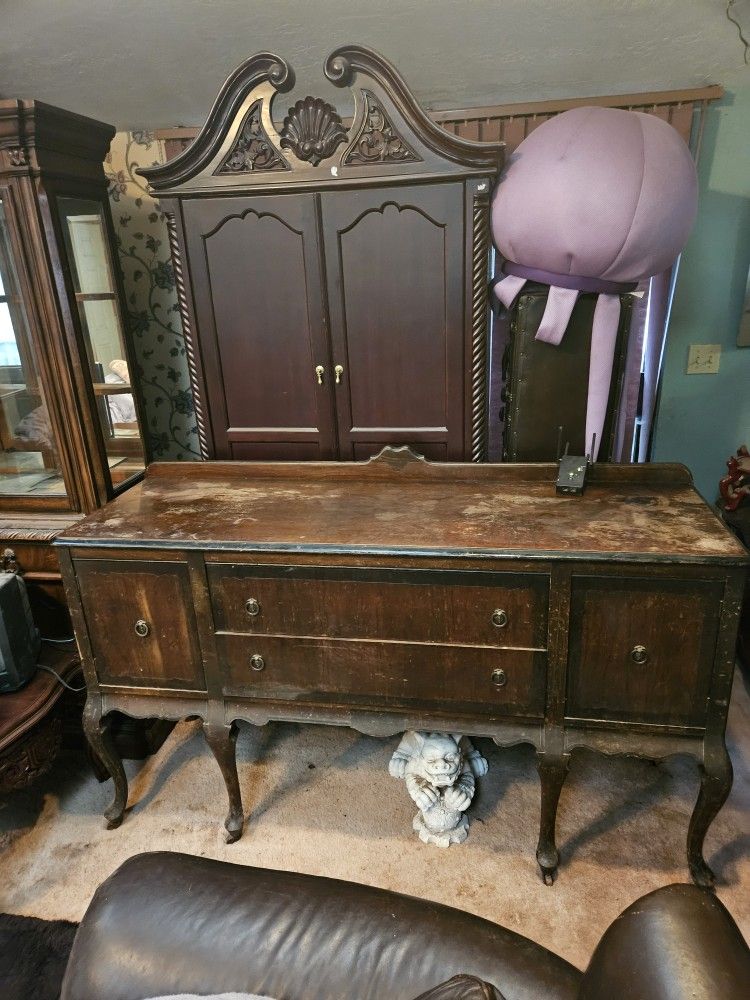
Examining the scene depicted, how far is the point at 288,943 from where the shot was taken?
0.93m

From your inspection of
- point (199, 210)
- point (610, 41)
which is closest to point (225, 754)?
point (199, 210)

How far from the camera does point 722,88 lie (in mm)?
1863

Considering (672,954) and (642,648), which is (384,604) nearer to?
(642,648)

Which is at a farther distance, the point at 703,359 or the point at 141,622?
the point at 703,359

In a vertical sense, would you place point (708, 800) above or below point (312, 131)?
below

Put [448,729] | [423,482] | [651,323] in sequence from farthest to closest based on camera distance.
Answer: [651,323] < [423,482] < [448,729]

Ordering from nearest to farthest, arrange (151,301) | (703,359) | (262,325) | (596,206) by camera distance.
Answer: (596,206), (262,325), (703,359), (151,301)

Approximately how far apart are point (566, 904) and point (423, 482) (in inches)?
42.5

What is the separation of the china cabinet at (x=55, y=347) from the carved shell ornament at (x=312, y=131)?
56cm

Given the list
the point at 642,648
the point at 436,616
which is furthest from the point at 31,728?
the point at 642,648

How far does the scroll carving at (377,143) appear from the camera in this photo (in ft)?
5.44

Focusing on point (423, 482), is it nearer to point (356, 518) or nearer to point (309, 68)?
point (356, 518)

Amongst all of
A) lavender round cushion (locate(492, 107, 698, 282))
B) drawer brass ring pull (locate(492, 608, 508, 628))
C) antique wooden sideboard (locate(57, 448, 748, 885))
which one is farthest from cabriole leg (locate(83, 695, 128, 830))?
lavender round cushion (locate(492, 107, 698, 282))

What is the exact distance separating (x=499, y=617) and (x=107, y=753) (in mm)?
1115
